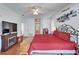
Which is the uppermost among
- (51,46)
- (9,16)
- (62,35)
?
(9,16)

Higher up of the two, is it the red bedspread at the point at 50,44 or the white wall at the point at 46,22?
the white wall at the point at 46,22

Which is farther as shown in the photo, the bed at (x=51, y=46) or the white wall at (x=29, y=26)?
the white wall at (x=29, y=26)

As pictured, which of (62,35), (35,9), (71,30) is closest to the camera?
(35,9)

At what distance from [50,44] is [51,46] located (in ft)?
0.11

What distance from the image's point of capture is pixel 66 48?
1.83m

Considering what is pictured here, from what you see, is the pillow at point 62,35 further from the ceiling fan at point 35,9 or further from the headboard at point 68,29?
the ceiling fan at point 35,9

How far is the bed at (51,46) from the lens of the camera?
178cm

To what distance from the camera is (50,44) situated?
73.9 inches

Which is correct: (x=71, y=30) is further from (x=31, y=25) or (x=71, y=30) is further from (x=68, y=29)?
(x=31, y=25)

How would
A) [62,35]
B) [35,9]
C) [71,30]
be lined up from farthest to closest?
[62,35], [71,30], [35,9]

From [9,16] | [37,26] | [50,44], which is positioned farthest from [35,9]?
[50,44]

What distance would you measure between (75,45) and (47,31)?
0.47 m

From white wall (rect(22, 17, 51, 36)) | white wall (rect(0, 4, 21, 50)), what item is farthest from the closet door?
white wall (rect(0, 4, 21, 50))

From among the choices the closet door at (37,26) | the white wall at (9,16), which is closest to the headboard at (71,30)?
the closet door at (37,26)
